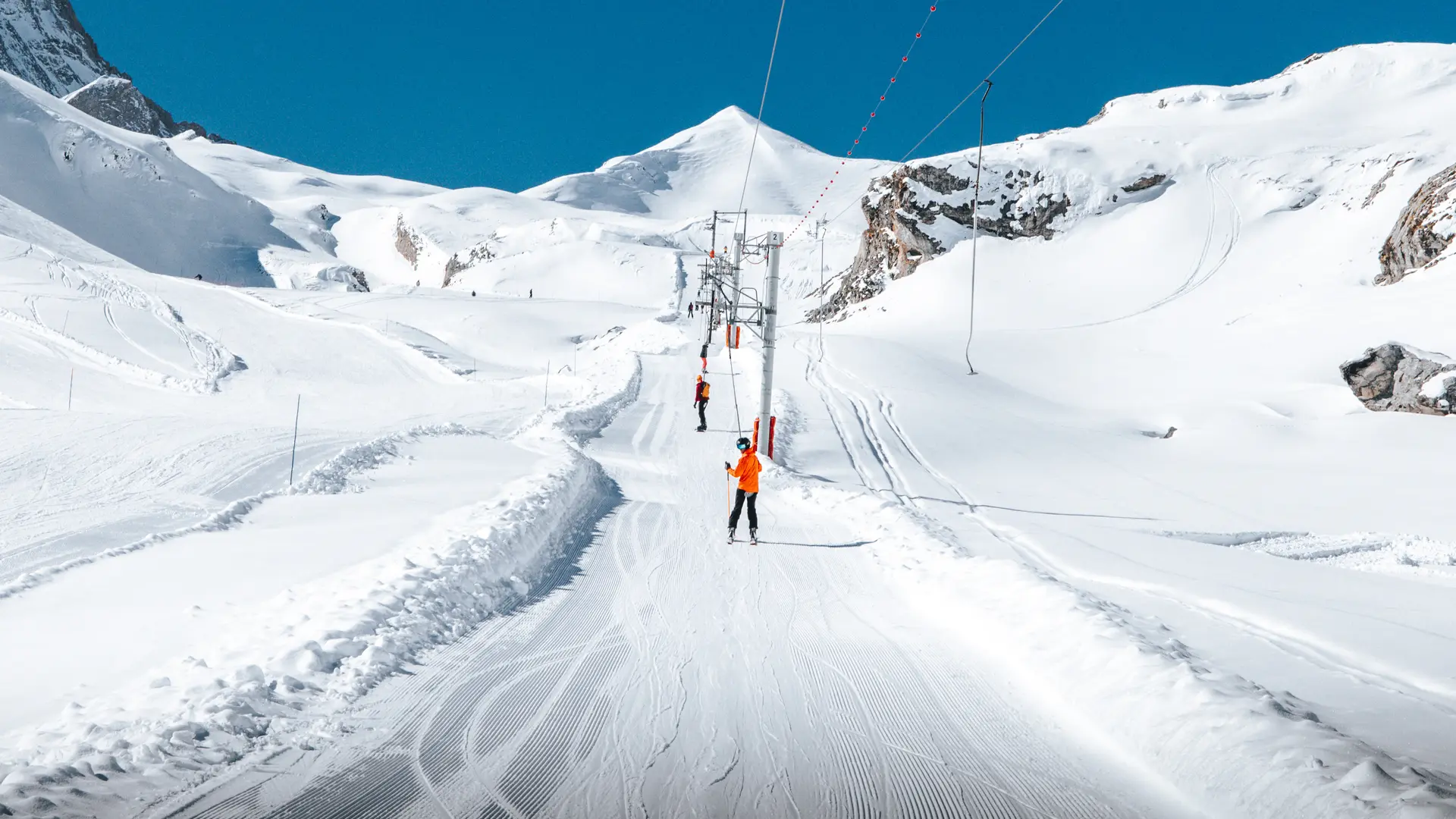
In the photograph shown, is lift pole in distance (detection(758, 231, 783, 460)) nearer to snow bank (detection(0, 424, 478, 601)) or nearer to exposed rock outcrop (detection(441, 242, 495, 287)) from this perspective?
snow bank (detection(0, 424, 478, 601))

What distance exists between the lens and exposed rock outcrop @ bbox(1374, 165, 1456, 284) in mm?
34562

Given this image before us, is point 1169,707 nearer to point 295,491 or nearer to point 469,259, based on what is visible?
point 295,491

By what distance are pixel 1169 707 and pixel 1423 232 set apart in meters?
42.2

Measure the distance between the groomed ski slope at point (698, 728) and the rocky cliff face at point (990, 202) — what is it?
58.7m

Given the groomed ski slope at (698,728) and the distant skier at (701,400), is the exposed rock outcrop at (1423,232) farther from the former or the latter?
the groomed ski slope at (698,728)

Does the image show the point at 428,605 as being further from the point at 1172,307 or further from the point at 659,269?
the point at 659,269

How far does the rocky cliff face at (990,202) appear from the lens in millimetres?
62406

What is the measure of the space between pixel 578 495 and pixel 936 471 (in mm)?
9286

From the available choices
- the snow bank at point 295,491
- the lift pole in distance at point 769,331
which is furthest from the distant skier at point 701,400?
the snow bank at point 295,491

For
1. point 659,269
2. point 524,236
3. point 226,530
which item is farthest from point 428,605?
point 524,236

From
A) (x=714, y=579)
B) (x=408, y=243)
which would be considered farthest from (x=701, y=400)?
(x=408, y=243)

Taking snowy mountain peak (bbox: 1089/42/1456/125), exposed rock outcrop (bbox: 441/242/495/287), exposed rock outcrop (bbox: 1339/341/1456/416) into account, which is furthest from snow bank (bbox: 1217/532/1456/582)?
exposed rock outcrop (bbox: 441/242/495/287)

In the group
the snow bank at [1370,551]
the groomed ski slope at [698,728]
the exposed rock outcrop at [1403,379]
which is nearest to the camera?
the groomed ski slope at [698,728]

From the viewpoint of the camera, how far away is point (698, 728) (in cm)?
509
